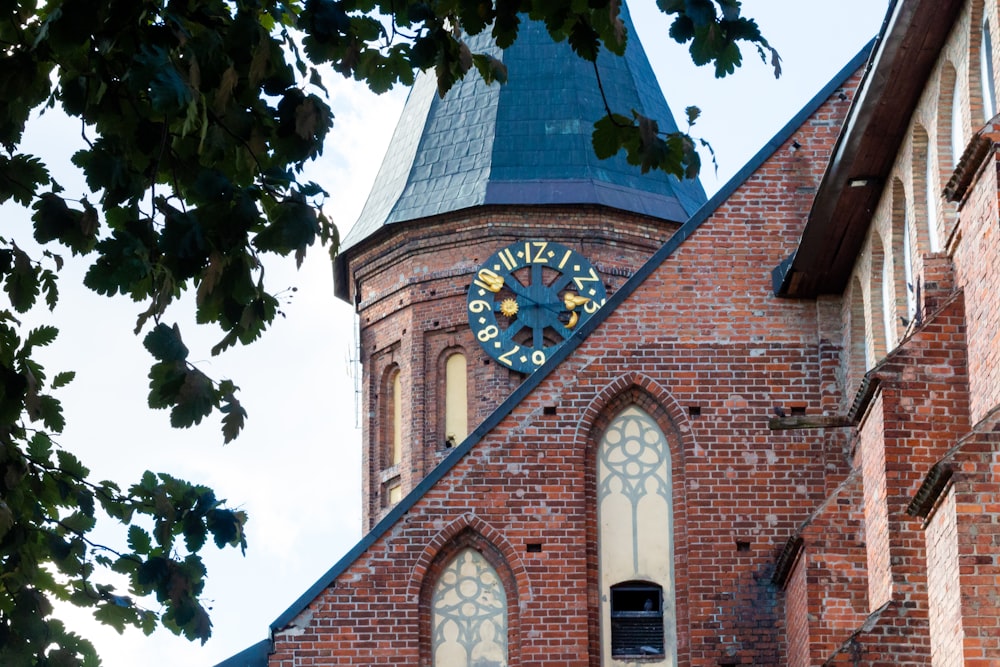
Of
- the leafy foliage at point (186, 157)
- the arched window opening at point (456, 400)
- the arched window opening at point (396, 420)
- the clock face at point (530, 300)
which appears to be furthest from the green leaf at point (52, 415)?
the arched window opening at point (396, 420)

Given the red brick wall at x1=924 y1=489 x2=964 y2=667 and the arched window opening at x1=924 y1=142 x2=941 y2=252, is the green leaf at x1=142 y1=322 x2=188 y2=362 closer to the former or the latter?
the red brick wall at x1=924 y1=489 x2=964 y2=667

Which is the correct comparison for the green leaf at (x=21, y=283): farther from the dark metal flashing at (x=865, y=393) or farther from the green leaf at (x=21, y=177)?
the dark metal flashing at (x=865, y=393)

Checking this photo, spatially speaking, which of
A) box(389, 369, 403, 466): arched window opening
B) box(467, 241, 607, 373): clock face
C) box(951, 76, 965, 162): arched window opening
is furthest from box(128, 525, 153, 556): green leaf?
box(389, 369, 403, 466): arched window opening

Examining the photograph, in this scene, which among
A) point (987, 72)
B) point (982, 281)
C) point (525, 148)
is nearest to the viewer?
point (982, 281)

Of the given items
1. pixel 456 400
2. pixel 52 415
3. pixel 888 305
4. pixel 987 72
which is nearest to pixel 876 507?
pixel 888 305

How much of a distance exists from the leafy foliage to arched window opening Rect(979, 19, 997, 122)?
207 inches

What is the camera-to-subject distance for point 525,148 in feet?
103

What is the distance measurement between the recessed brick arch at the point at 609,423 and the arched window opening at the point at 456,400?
39.1 feet

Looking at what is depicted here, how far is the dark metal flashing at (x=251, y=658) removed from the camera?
17.8 metres

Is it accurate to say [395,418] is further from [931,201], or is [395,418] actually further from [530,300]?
[931,201]

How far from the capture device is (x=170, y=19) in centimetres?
712

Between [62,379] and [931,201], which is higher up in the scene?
[931,201]

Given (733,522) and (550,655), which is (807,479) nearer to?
(733,522)

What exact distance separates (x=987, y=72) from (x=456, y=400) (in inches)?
700
